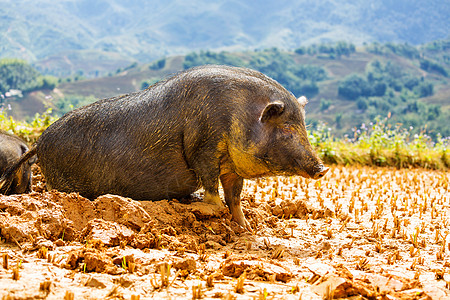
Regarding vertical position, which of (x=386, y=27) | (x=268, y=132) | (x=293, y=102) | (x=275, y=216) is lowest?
(x=275, y=216)

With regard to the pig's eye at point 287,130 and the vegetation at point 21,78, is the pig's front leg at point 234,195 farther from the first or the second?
the vegetation at point 21,78

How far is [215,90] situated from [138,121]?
827mm

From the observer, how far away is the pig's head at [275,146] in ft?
13.6

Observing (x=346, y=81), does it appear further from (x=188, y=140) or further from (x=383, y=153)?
(x=188, y=140)

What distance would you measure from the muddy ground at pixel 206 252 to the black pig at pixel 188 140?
0.33 m

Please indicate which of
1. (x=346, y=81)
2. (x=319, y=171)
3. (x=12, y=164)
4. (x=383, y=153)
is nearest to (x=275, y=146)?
(x=319, y=171)

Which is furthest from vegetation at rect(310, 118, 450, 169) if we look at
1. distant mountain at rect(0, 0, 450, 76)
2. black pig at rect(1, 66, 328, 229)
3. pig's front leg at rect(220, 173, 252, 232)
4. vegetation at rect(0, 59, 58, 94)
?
distant mountain at rect(0, 0, 450, 76)

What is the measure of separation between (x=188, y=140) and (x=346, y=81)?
80.2 metres

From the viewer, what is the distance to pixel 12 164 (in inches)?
207

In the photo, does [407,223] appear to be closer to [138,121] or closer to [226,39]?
[138,121]

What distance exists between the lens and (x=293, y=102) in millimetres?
4445

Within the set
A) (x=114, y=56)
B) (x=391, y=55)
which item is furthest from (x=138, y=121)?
(x=114, y=56)

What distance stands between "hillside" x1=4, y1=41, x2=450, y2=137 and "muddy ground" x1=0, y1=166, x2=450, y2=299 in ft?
174

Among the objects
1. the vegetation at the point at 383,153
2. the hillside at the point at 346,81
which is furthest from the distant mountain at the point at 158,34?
the vegetation at the point at 383,153
